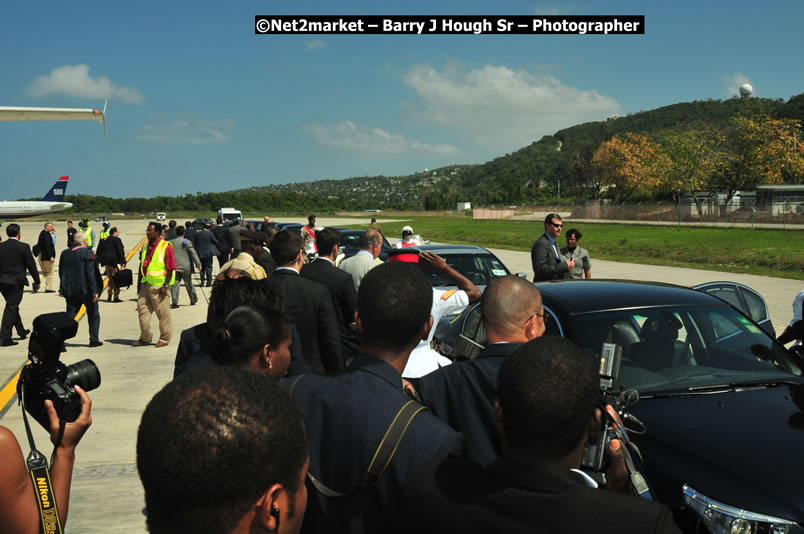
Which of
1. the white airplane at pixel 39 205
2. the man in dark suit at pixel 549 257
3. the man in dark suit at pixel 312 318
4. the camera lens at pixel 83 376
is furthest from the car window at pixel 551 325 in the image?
the white airplane at pixel 39 205

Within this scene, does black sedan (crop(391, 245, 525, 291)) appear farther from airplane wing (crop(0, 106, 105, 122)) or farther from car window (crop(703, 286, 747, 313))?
airplane wing (crop(0, 106, 105, 122))

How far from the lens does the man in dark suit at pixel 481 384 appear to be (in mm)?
2693

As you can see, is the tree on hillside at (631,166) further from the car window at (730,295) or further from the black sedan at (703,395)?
the black sedan at (703,395)

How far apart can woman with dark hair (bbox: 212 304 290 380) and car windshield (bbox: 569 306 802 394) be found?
2248 mm

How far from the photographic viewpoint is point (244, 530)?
1373mm

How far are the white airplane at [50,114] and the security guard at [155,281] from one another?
111 feet

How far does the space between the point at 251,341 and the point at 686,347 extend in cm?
314

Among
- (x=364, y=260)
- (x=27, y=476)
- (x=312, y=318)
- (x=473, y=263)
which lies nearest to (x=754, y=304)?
(x=364, y=260)

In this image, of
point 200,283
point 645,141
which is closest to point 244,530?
point 200,283

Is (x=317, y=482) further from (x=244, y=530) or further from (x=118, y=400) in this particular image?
(x=118, y=400)

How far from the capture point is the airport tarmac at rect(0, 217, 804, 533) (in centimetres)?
511

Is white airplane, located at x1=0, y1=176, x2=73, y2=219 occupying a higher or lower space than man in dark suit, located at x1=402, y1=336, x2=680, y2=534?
higher

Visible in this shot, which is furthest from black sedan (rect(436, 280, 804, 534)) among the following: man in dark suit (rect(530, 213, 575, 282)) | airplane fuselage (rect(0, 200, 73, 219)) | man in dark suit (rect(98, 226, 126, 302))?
airplane fuselage (rect(0, 200, 73, 219))

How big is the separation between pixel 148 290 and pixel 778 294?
1423 centimetres
